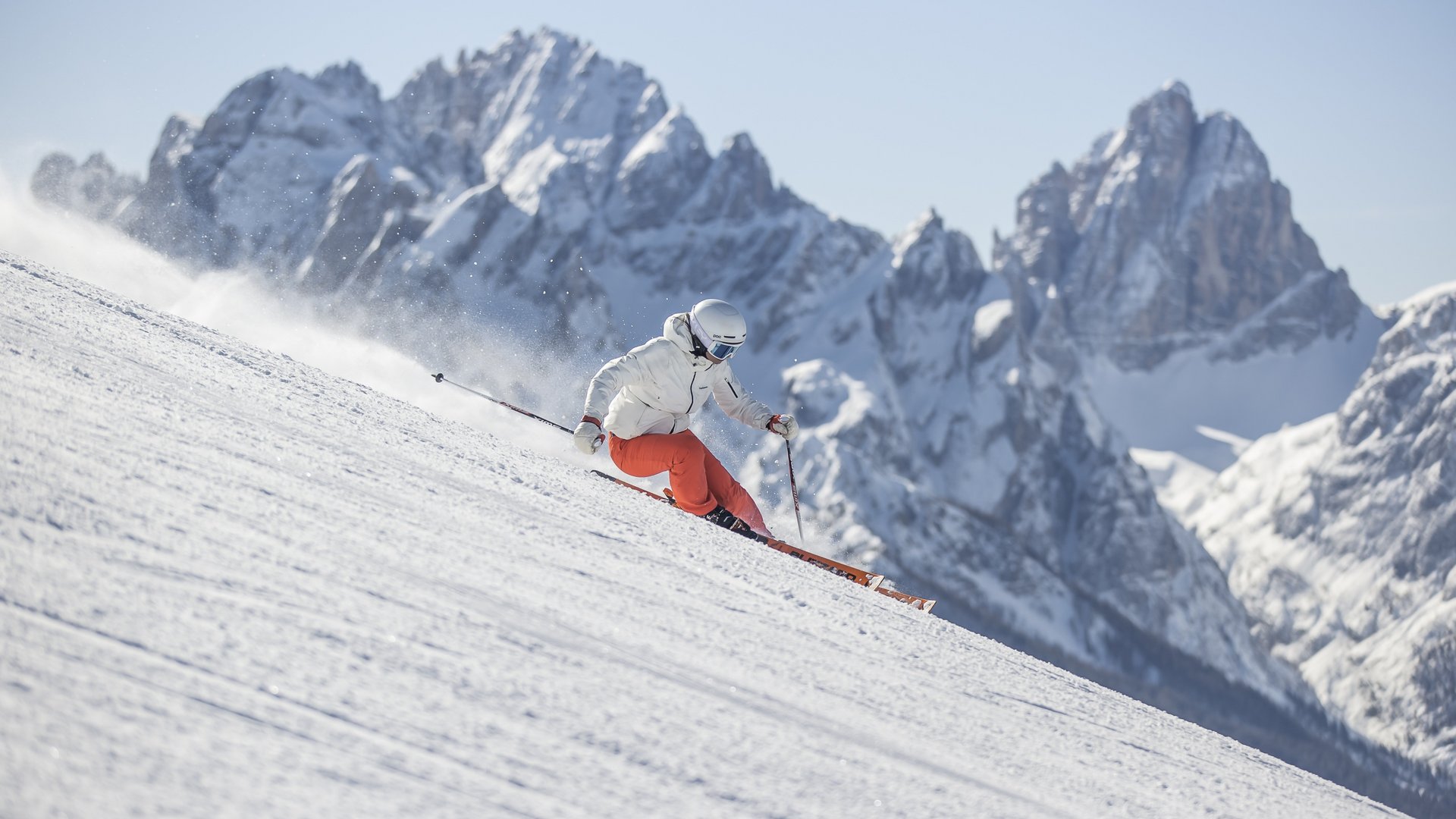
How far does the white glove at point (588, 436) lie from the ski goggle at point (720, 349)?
0.96 metres

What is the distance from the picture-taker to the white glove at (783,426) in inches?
352

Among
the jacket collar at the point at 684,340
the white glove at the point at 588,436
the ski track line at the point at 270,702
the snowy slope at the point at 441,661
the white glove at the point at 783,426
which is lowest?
the ski track line at the point at 270,702

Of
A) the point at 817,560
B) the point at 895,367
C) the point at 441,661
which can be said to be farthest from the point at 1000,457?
the point at 441,661

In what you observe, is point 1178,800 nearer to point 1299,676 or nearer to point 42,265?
point 42,265

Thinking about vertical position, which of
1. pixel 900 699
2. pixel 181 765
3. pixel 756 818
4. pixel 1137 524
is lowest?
pixel 181 765

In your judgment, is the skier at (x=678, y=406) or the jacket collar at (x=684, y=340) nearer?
the skier at (x=678, y=406)

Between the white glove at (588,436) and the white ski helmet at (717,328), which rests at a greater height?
the white ski helmet at (717,328)

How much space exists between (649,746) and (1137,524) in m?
202

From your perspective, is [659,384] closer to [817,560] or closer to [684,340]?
[684,340]

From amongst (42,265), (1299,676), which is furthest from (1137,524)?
(42,265)

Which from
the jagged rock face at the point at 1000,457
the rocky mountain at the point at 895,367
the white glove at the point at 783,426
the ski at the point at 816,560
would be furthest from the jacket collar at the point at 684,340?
the jagged rock face at the point at 1000,457

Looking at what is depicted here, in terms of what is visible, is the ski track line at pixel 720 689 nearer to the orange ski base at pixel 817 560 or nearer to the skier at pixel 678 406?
the orange ski base at pixel 817 560

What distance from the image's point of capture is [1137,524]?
194m

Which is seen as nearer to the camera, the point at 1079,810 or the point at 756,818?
the point at 756,818
